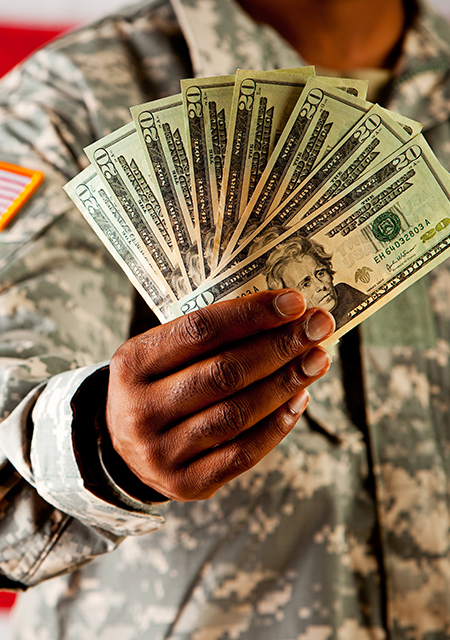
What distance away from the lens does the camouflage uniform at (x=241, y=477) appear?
793mm

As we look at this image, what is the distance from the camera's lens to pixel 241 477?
83 centimetres

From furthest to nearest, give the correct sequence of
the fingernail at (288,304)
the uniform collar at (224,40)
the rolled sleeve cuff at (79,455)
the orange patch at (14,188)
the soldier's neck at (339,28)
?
the soldier's neck at (339,28)
the uniform collar at (224,40)
the orange patch at (14,188)
the rolled sleeve cuff at (79,455)
the fingernail at (288,304)

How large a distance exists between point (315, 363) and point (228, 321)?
0.28 ft

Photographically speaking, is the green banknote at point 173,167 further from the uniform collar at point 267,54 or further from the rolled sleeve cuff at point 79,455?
the uniform collar at point 267,54

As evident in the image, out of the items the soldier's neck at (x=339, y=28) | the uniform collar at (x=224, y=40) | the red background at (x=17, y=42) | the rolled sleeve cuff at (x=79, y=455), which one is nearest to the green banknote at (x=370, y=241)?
the rolled sleeve cuff at (x=79, y=455)

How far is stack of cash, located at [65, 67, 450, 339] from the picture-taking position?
0.50 m

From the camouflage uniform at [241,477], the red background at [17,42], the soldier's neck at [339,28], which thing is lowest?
the camouflage uniform at [241,477]

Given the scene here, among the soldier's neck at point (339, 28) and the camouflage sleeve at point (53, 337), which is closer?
the camouflage sleeve at point (53, 337)

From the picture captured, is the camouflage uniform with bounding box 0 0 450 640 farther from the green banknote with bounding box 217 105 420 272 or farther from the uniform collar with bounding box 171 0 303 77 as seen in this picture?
the green banknote with bounding box 217 105 420 272

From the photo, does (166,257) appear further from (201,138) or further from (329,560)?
(329,560)

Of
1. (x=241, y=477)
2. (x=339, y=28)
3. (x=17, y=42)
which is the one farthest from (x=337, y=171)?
(x=17, y=42)

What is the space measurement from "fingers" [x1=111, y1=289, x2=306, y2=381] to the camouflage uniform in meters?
0.26

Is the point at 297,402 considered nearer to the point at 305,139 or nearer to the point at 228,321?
the point at 228,321

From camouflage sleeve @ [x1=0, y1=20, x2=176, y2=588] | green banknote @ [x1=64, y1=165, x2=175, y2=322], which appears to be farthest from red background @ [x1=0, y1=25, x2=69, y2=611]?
green banknote @ [x1=64, y1=165, x2=175, y2=322]
